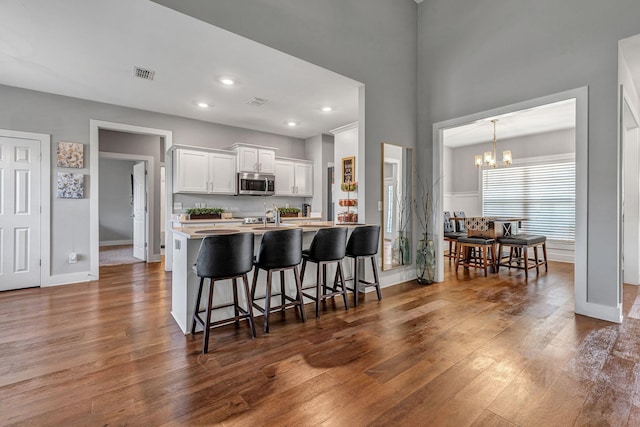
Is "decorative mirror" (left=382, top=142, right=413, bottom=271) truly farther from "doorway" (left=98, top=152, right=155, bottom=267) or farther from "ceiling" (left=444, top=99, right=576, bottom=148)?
"doorway" (left=98, top=152, right=155, bottom=267)

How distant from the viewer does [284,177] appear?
662 centimetres

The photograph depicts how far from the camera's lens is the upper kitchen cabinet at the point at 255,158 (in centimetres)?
588

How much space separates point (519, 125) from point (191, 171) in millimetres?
6343

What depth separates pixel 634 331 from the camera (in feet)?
8.66

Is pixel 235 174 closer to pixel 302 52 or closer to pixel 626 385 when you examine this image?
pixel 302 52

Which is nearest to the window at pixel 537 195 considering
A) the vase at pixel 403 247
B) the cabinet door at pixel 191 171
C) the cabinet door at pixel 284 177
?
the vase at pixel 403 247

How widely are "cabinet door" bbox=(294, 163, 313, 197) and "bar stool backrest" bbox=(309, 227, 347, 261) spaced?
3.82 m

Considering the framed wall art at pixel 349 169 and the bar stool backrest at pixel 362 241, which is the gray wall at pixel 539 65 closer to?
the framed wall art at pixel 349 169

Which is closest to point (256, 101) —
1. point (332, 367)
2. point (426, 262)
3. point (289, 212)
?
point (289, 212)

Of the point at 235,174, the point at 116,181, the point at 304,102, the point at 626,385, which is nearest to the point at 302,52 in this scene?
the point at 304,102

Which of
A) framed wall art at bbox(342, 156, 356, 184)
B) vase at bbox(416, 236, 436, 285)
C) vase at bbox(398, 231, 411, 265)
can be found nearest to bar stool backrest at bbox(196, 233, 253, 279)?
vase at bbox(398, 231, 411, 265)

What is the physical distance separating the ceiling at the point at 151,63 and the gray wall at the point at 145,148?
1221 millimetres

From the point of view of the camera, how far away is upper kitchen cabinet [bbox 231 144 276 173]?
19.3ft

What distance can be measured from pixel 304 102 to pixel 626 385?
4.62m
